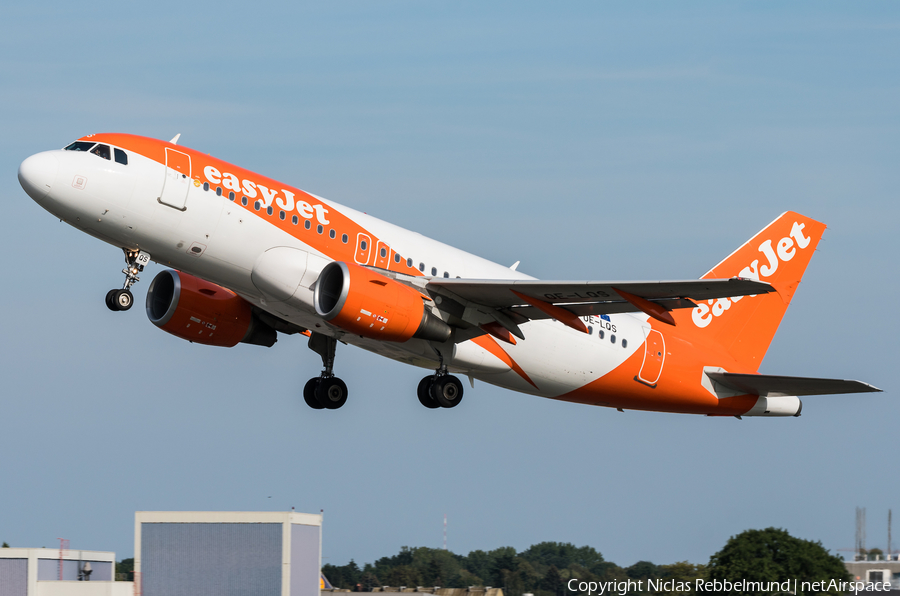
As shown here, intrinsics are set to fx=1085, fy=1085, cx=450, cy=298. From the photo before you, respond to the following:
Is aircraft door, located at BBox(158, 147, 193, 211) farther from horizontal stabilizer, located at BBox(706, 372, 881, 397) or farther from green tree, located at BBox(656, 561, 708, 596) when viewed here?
green tree, located at BBox(656, 561, 708, 596)

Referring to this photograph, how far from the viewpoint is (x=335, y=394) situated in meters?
33.5

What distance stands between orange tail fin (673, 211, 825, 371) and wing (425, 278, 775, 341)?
269 inches

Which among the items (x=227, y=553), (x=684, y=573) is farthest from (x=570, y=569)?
(x=227, y=553)

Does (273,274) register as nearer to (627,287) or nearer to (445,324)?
(445,324)

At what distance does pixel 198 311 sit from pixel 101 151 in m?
6.91

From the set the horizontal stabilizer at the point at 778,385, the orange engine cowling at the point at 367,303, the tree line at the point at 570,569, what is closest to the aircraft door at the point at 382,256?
the orange engine cowling at the point at 367,303

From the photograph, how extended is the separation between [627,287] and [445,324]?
520 centimetres

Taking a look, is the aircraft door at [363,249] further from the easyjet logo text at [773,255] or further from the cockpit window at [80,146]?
the easyjet logo text at [773,255]

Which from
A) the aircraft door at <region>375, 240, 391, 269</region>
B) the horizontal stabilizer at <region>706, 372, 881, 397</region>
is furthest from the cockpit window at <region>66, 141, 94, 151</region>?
the horizontal stabilizer at <region>706, 372, 881, 397</region>

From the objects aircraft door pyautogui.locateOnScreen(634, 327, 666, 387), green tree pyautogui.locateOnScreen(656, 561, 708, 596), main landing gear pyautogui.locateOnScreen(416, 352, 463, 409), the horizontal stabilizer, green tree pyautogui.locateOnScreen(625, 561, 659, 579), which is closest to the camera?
main landing gear pyautogui.locateOnScreen(416, 352, 463, 409)

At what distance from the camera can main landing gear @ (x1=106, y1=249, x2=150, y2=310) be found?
88.9ft

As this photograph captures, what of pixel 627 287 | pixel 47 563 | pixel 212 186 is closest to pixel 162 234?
pixel 212 186

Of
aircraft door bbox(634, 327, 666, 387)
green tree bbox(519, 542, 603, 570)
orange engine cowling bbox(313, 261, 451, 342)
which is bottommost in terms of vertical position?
green tree bbox(519, 542, 603, 570)

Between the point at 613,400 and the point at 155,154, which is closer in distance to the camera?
the point at 155,154
